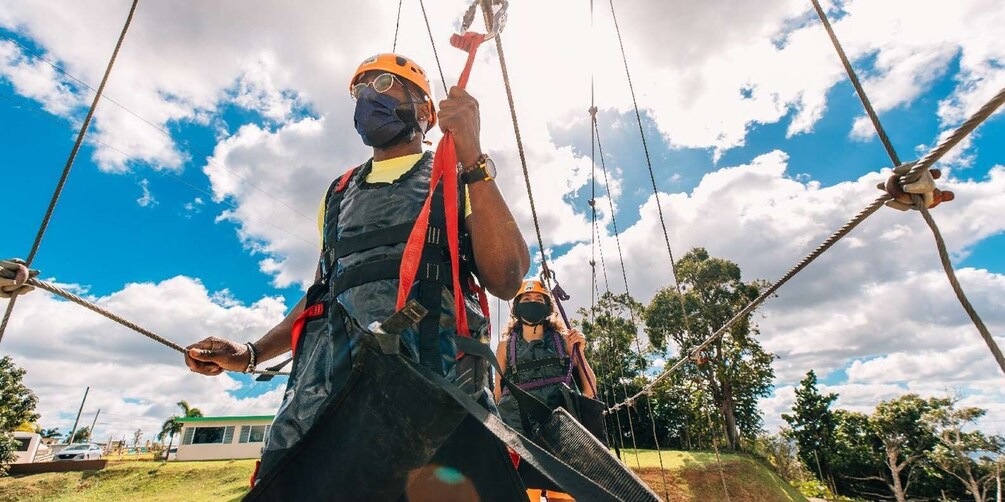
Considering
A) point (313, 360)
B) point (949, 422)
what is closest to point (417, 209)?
point (313, 360)

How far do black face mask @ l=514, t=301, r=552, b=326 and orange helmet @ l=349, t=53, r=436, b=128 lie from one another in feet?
13.9

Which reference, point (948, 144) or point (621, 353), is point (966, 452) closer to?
point (621, 353)

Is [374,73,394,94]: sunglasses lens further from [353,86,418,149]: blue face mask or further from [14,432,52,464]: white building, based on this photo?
[14,432,52,464]: white building

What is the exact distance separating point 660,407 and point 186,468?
28.4 meters

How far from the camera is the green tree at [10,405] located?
84.9 ft

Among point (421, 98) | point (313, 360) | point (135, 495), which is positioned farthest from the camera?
point (135, 495)

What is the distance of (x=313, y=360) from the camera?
147cm

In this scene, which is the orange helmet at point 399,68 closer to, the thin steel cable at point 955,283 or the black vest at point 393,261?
the black vest at point 393,261

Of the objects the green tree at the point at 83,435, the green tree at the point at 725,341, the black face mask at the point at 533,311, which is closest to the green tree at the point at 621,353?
the green tree at the point at 725,341

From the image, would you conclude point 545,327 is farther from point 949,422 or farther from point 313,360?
point 949,422

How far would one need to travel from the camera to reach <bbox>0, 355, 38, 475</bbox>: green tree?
25.9 meters

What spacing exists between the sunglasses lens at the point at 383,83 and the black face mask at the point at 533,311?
4.44 m

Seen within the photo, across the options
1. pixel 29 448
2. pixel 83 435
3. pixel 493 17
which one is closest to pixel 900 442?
pixel 493 17

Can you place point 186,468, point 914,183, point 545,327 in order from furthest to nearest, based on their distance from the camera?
point 186,468, point 545,327, point 914,183
